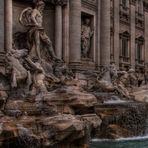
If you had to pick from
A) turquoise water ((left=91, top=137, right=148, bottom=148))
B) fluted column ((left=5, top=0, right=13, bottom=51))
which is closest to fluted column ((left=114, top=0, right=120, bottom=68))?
fluted column ((left=5, top=0, right=13, bottom=51))

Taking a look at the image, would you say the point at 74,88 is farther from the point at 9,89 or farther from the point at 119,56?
the point at 119,56

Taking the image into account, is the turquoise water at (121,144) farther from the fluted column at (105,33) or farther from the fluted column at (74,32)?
the fluted column at (105,33)

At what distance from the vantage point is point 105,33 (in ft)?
108

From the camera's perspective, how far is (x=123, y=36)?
1496 inches

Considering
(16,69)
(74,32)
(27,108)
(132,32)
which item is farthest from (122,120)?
(132,32)

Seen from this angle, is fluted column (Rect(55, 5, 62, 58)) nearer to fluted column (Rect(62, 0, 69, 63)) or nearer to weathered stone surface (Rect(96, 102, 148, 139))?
fluted column (Rect(62, 0, 69, 63))

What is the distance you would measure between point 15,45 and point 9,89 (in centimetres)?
655

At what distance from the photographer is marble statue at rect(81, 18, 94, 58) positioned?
31.3 metres

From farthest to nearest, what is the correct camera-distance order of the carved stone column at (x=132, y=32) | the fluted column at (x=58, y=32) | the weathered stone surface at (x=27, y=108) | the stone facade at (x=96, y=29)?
the carved stone column at (x=132, y=32), the fluted column at (x=58, y=32), the stone facade at (x=96, y=29), the weathered stone surface at (x=27, y=108)

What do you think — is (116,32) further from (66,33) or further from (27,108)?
(27,108)

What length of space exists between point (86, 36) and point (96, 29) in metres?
1.50

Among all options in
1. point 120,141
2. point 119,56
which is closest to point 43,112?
point 120,141

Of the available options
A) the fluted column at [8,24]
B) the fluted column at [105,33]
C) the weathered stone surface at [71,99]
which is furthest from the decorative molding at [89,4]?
the weathered stone surface at [71,99]

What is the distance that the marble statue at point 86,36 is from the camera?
31.3 metres
